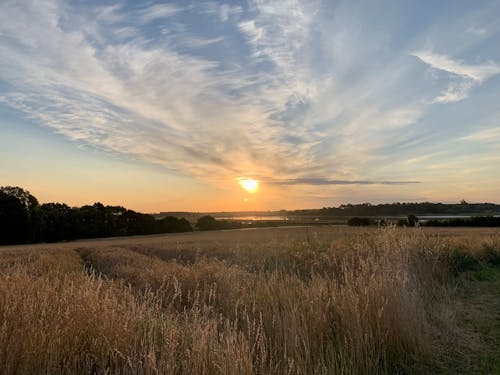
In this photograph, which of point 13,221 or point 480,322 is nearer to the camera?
point 480,322

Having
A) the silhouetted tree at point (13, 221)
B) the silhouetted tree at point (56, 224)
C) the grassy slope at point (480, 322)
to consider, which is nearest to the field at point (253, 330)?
the grassy slope at point (480, 322)

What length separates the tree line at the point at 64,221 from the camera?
197ft

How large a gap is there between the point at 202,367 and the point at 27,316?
215 centimetres

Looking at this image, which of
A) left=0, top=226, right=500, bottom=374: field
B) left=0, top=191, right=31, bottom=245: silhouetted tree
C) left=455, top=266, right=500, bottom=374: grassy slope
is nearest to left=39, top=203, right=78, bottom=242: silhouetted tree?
left=0, top=191, right=31, bottom=245: silhouetted tree

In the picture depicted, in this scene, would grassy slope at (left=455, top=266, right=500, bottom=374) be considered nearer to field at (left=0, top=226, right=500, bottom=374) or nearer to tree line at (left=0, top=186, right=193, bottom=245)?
field at (left=0, top=226, right=500, bottom=374)

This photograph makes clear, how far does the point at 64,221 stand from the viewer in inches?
2596

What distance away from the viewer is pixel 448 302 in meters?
8.04

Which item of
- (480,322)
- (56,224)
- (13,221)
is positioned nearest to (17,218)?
(13,221)

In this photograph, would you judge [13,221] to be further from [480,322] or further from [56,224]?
[480,322]

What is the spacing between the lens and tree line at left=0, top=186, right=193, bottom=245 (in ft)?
197

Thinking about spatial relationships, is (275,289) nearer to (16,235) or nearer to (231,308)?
(231,308)

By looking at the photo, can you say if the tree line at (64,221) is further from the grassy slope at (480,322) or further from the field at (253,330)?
the grassy slope at (480,322)

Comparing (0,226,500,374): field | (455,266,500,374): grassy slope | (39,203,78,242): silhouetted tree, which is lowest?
(455,266,500,374): grassy slope

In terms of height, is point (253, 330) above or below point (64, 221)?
below
